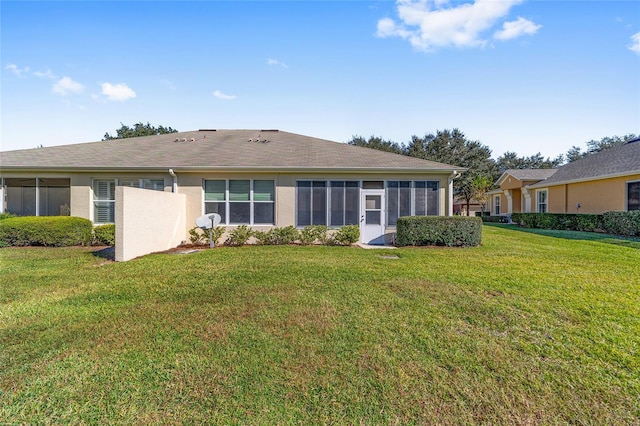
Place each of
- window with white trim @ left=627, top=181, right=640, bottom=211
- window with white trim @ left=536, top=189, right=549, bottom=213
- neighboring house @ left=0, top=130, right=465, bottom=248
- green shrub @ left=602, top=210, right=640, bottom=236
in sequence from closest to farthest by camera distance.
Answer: neighboring house @ left=0, top=130, right=465, bottom=248 < green shrub @ left=602, top=210, right=640, bottom=236 < window with white trim @ left=627, top=181, right=640, bottom=211 < window with white trim @ left=536, top=189, right=549, bottom=213

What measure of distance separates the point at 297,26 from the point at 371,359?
1076 centimetres

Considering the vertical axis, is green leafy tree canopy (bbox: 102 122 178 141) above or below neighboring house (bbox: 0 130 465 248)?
above

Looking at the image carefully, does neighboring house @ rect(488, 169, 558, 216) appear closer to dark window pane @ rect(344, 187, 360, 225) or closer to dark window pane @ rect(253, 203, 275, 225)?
dark window pane @ rect(344, 187, 360, 225)

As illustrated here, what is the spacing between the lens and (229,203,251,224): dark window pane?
36.4ft

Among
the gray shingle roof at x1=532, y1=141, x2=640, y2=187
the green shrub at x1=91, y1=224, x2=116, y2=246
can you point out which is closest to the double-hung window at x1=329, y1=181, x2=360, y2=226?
the green shrub at x1=91, y1=224, x2=116, y2=246

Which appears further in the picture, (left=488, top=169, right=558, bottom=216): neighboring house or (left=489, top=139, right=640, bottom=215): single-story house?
(left=488, top=169, right=558, bottom=216): neighboring house

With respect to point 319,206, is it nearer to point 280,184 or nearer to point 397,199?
point 280,184

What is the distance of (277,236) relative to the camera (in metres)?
10.6

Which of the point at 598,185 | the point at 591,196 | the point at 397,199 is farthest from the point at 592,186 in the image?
the point at 397,199

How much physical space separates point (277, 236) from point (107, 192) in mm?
6681

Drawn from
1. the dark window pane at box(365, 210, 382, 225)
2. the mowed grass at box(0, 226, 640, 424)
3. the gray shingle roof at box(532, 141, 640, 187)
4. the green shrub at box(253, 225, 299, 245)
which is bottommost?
the mowed grass at box(0, 226, 640, 424)

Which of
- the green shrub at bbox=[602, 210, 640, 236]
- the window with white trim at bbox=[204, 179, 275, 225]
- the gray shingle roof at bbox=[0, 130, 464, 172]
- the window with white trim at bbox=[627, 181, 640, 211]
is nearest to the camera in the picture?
the gray shingle roof at bbox=[0, 130, 464, 172]

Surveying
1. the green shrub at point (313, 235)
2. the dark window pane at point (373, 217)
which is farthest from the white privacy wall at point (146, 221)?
the dark window pane at point (373, 217)

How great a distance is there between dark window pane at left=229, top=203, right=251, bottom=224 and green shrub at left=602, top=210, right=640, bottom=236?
54.2 ft
